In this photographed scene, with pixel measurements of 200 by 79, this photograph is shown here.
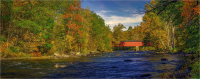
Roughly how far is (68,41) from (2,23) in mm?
14634

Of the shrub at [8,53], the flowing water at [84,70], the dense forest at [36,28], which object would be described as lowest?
the flowing water at [84,70]

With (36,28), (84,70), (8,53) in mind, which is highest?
(36,28)

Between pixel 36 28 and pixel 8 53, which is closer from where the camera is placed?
pixel 8 53

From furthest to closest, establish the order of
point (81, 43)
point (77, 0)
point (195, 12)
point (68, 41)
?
1. point (81, 43)
2. point (77, 0)
3. point (68, 41)
4. point (195, 12)

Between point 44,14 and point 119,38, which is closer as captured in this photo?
point 44,14

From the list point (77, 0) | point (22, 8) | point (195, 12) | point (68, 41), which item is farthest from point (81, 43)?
point (195, 12)

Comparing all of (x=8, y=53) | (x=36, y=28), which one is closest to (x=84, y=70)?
(x=8, y=53)

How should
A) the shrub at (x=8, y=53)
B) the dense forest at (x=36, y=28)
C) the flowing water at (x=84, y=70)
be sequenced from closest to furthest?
1. the flowing water at (x=84, y=70)
2. the shrub at (x=8, y=53)
3. the dense forest at (x=36, y=28)

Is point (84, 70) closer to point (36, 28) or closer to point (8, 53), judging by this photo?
point (8, 53)

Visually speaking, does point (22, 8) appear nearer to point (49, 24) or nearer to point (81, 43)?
point (49, 24)

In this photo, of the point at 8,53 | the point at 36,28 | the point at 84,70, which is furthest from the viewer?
the point at 36,28

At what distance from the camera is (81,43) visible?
163ft

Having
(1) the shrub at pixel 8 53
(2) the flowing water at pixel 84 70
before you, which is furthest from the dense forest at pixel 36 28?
(2) the flowing water at pixel 84 70

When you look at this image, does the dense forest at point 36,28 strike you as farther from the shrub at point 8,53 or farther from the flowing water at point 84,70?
the flowing water at point 84,70
